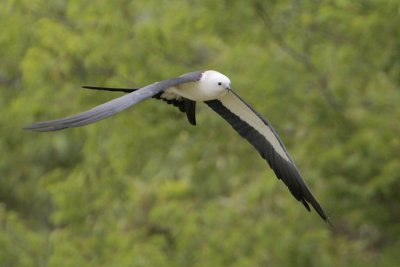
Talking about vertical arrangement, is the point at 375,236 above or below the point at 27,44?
below

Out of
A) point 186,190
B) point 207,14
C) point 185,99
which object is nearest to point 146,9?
point 207,14

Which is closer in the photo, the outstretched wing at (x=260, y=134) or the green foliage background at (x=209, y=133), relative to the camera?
the outstretched wing at (x=260, y=134)

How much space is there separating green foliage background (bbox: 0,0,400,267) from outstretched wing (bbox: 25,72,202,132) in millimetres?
5271

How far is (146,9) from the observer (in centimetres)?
1388

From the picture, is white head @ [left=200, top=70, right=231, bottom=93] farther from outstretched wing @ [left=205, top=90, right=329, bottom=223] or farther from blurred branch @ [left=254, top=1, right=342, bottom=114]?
blurred branch @ [left=254, top=1, right=342, bottom=114]

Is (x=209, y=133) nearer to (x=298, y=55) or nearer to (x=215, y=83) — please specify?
(x=298, y=55)

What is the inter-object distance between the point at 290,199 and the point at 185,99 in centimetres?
535

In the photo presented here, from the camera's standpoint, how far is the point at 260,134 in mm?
8500

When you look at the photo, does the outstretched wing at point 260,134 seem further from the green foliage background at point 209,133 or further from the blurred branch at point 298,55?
the blurred branch at point 298,55

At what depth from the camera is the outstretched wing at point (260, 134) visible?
8336 millimetres

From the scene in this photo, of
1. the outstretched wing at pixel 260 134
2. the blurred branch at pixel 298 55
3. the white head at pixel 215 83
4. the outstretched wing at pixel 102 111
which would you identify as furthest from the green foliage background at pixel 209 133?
the outstretched wing at pixel 102 111

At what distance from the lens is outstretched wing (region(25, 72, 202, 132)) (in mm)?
6020

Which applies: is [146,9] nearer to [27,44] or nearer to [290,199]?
[27,44]

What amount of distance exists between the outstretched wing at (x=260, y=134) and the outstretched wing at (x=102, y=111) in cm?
106
